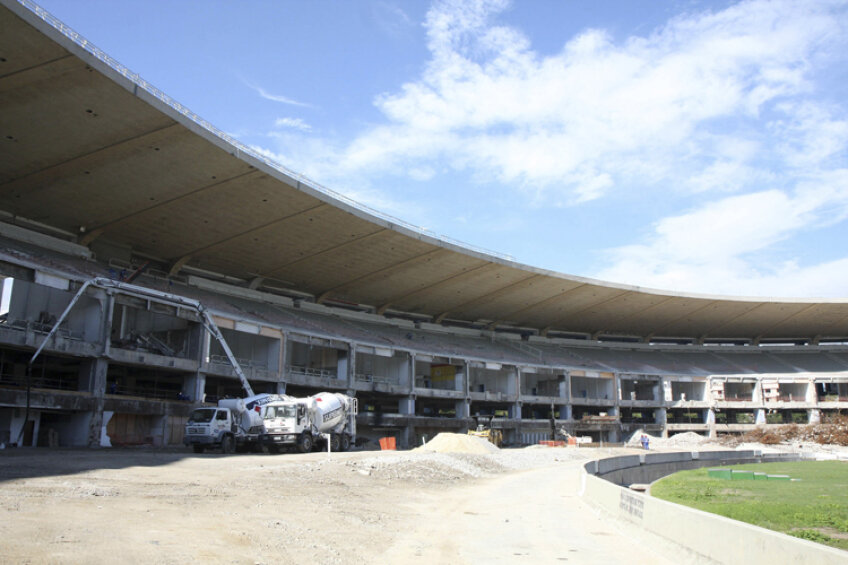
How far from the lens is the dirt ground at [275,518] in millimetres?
8031

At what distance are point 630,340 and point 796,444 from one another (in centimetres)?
2787

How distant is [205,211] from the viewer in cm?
3553

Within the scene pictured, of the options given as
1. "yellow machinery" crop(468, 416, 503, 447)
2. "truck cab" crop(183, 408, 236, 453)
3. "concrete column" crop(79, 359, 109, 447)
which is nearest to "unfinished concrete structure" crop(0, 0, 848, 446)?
"concrete column" crop(79, 359, 109, 447)

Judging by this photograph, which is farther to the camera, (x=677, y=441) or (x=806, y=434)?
(x=677, y=441)

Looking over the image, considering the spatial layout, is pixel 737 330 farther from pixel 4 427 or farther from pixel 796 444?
pixel 4 427

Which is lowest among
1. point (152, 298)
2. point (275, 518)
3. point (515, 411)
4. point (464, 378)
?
point (275, 518)

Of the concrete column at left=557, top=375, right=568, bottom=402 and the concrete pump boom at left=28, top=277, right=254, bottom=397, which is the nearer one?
the concrete pump boom at left=28, top=277, right=254, bottom=397

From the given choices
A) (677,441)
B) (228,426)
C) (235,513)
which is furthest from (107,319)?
(677,441)

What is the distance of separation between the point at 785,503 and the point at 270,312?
38.0 meters

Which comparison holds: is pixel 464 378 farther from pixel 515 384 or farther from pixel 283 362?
pixel 283 362

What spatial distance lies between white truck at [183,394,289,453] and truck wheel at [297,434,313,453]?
66.9 inches

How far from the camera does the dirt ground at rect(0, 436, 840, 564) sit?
8031mm

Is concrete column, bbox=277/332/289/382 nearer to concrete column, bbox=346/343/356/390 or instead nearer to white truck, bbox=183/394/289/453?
concrete column, bbox=346/343/356/390

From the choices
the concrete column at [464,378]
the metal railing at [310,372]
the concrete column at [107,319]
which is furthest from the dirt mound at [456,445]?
the concrete column at [464,378]
